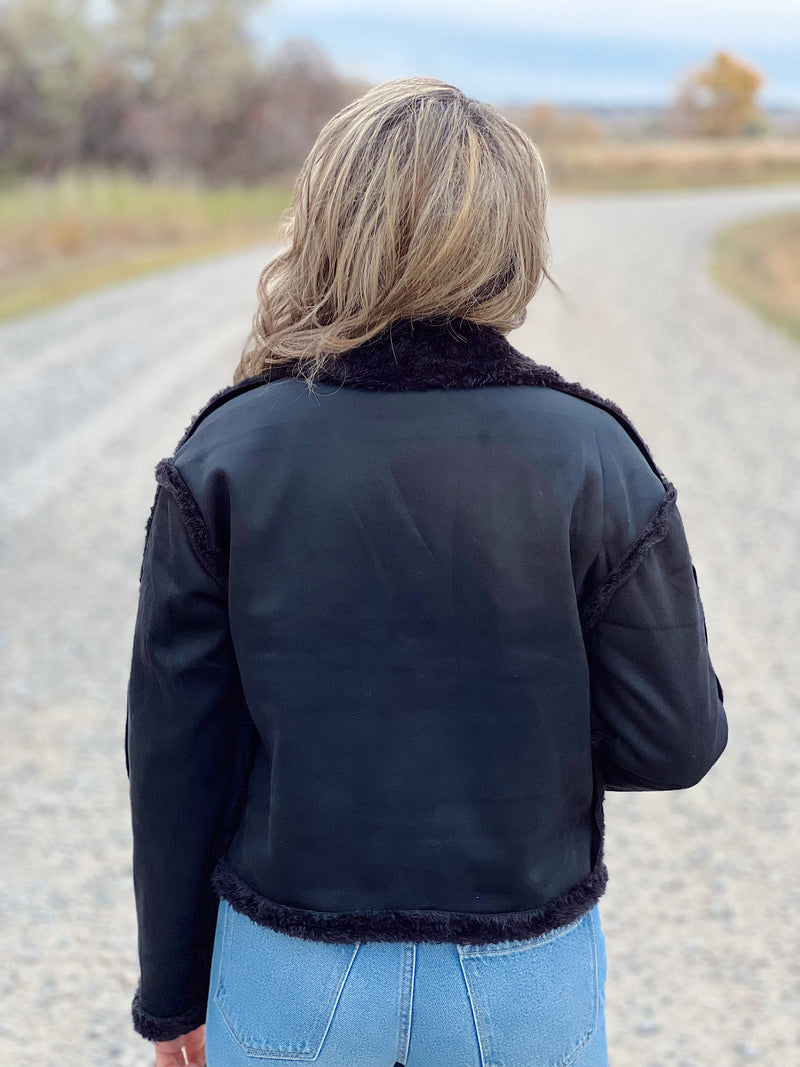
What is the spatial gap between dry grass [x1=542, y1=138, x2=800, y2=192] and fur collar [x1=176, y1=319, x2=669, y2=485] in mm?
33616

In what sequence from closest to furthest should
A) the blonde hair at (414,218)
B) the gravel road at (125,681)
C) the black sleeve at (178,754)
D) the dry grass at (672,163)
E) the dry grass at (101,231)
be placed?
1. the blonde hair at (414,218)
2. the black sleeve at (178,754)
3. the gravel road at (125,681)
4. the dry grass at (101,231)
5. the dry grass at (672,163)

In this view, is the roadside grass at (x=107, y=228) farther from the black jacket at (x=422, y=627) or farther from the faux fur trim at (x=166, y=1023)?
the faux fur trim at (x=166, y=1023)

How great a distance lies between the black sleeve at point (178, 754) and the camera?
A: 1223 mm

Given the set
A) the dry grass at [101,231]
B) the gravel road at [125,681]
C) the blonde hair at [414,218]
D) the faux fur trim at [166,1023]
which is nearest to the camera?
the blonde hair at [414,218]

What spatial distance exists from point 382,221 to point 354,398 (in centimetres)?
19

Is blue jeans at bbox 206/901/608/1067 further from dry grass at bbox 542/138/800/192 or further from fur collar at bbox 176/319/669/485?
dry grass at bbox 542/138/800/192

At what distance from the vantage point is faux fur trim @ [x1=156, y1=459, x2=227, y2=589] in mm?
1186

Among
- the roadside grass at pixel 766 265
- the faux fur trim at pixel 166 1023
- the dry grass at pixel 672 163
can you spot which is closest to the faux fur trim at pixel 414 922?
the faux fur trim at pixel 166 1023

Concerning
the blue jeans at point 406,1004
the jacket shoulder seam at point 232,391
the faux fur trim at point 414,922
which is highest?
the jacket shoulder seam at point 232,391

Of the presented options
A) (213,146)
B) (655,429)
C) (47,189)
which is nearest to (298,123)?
(213,146)

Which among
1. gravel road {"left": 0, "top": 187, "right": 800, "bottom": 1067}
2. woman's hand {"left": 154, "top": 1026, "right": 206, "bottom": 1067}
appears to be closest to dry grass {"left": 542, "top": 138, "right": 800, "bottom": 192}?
gravel road {"left": 0, "top": 187, "right": 800, "bottom": 1067}

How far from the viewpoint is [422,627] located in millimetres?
1160

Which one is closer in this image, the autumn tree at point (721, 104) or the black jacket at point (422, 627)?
the black jacket at point (422, 627)

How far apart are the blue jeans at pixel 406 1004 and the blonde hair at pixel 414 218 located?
0.69 m
